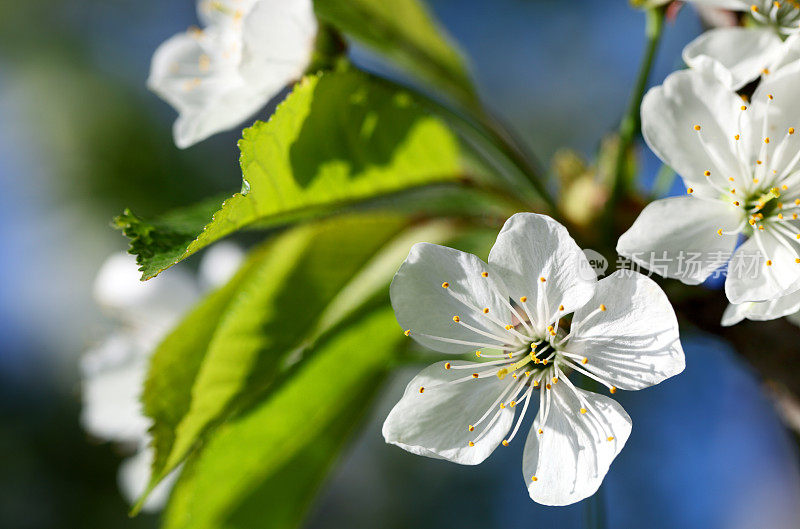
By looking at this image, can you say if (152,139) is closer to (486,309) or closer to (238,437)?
(238,437)

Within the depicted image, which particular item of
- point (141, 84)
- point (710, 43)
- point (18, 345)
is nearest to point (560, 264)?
point (710, 43)

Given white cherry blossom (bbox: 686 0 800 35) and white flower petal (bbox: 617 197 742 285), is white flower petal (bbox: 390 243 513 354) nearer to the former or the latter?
white flower petal (bbox: 617 197 742 285)

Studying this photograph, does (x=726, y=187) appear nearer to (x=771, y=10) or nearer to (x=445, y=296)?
(x=771, y=10)

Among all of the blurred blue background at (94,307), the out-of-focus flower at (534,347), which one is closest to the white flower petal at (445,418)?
the out-of-focus flower at (534,347)

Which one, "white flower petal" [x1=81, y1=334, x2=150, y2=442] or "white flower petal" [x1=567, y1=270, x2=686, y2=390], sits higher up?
"white flower petal" [x1=567, y1=270, x2=686, y2=390]

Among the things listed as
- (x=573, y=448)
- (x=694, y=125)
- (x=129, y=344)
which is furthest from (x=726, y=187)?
(x=129, y=344)

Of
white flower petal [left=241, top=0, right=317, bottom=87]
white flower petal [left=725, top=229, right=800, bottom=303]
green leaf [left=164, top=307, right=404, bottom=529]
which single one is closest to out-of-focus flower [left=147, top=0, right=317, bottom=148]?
white flower petal [left=241, top=0, right=317, bottom=87]
